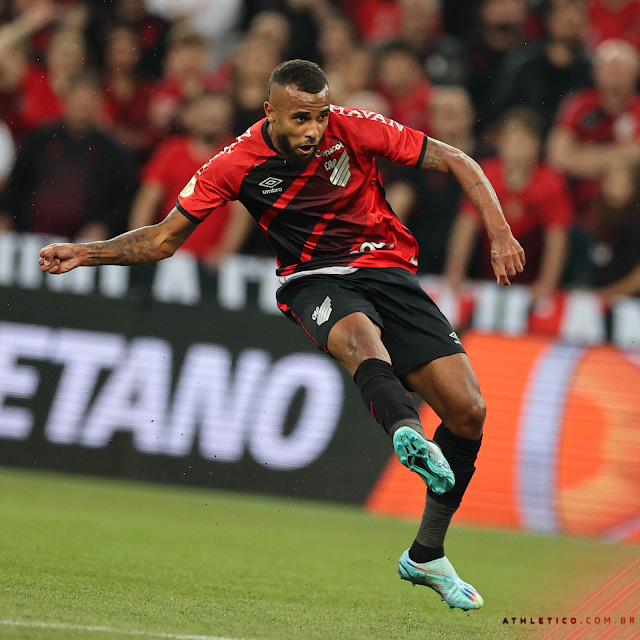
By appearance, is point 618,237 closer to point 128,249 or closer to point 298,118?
point 298,118

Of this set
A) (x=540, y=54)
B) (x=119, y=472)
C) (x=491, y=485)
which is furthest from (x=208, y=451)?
(x=540, y=54)

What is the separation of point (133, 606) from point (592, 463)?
424cm

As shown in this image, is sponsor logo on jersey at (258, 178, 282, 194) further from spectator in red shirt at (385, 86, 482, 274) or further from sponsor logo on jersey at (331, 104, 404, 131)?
spectator in red shirt at (385, 86, 482, 274)

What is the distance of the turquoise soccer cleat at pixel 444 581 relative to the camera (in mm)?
4945

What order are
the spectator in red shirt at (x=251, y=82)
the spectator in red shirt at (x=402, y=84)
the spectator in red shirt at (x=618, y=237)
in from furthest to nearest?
the spectator in red shirt at (x=402, y=84) < the spectator in red shirt at (x=251, y=82) < the spectator in red shirt at (x=618, y=237)

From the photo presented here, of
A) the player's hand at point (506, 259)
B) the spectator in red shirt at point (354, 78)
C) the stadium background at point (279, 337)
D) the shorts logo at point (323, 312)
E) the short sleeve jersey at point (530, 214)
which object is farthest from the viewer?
the spectator in red shirt at point (354, 78)

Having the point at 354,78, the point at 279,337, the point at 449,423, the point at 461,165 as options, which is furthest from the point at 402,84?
the point at 449,423

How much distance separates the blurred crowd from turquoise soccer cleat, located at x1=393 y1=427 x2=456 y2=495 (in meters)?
4.87

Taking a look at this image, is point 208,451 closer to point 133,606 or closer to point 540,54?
point 133,606

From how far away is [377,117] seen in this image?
5.13m

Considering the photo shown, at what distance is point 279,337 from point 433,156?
11.2ft

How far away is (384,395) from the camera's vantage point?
433 cm

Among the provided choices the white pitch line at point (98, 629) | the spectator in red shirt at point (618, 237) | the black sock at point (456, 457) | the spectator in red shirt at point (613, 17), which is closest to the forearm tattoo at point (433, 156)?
the black sock at point (456, 457)

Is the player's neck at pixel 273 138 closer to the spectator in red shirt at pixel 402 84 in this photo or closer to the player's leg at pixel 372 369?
the player's leg at pixel 372 369
